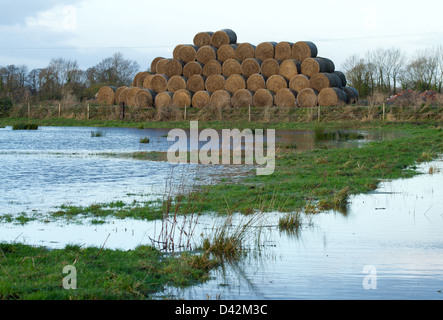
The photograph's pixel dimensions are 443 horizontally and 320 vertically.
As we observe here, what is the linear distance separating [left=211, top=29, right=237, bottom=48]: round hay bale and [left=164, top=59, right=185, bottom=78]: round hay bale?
2494 millimetres

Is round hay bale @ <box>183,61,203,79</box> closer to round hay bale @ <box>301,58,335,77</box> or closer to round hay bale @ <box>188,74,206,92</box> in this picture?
round hay bale @ <box>188,74,206,92</box>

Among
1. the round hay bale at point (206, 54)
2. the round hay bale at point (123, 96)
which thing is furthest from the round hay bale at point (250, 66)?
the round hay bale at point (123, 96)

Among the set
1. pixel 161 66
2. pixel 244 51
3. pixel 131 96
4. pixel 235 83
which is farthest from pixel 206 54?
pixel 131 96

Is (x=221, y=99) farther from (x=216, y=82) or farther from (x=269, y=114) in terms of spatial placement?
(x=269, y=114)

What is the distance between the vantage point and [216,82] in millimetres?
35625

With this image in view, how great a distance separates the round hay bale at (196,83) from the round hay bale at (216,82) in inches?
15.5

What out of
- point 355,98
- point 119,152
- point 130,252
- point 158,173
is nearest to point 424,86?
point 355,98

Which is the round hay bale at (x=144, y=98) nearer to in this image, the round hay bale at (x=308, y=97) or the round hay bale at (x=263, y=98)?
Result: the round hay bale at (x=263, y=98)

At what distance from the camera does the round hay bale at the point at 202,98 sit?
35438 millimetres

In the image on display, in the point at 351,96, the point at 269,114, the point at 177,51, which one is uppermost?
the point at 177,51

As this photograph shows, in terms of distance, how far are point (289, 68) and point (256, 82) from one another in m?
2.16

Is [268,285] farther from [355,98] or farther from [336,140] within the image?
[355,98]

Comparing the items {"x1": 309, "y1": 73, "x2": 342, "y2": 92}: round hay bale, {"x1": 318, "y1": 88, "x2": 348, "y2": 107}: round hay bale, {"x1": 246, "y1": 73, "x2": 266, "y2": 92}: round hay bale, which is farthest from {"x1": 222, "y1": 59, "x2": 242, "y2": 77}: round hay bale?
{"x1": 318, "y1": 88, "x2": 348, "y2": 107}: round hay bale
